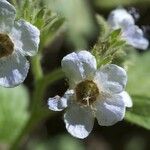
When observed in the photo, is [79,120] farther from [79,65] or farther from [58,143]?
[58,143]

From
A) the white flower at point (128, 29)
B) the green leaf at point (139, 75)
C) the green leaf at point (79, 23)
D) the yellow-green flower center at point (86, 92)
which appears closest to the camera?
the yellow-green flower center at point (86, 92)

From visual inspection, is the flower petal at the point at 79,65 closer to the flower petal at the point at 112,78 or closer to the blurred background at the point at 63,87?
the flower petal at the point at 112,78

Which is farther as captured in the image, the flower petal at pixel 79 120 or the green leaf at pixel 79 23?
the green leaf at pixel 79 23

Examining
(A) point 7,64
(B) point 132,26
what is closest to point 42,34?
(A) point 7,64

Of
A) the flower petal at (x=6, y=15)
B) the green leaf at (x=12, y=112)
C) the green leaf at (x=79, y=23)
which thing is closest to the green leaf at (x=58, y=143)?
the green leaf at (x=12, y=112)

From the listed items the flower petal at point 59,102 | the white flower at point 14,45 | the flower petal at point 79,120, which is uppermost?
the white flower at point 14,45

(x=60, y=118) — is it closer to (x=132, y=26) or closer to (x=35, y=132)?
(x=35, y=132)

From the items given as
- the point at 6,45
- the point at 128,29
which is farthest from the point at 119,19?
the point at 6,45
